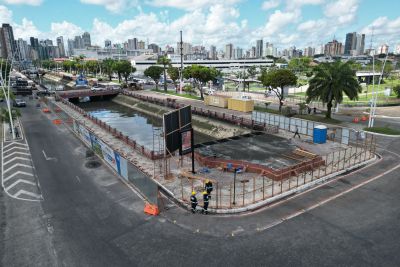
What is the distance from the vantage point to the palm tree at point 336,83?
4450cm

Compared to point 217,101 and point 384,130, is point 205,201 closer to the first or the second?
point 384,130

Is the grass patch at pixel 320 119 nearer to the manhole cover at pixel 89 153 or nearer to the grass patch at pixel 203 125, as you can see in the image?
the grass patch at pixel 203 125

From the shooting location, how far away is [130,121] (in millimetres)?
66188

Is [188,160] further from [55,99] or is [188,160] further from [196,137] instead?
[55,99]

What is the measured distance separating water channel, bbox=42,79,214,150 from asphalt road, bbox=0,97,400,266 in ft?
72.9

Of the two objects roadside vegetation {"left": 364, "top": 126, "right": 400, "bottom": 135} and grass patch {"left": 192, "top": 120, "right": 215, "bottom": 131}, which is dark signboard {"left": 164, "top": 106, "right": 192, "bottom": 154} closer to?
grass patch {"left": 192, "top": 120, "right": 215, "bottom": 131}

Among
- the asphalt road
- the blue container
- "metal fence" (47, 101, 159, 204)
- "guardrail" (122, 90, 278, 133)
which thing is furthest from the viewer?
"guardrail" (122, 90, 278, 133)

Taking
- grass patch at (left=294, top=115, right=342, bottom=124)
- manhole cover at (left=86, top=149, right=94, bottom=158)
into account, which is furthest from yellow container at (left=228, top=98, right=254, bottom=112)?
manhole cover at (left=86, top=149, right=94, bottom=158)

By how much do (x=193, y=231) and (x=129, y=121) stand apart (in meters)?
A: 52.1

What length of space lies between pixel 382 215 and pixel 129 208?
1765cm

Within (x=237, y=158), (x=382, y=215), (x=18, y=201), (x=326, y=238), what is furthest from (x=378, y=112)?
(x=18, y=201)

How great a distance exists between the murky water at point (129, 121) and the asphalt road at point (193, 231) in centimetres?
2276

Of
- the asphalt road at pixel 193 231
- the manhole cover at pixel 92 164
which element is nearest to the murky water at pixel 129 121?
the manhole cover at pixel 92 164

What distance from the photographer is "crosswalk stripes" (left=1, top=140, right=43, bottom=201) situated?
2338cm
